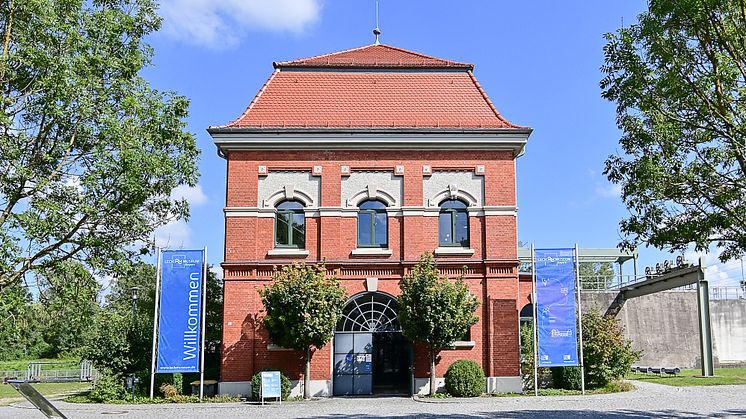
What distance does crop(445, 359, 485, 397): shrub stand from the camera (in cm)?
2286

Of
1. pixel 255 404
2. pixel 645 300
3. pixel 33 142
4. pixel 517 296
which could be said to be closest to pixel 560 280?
pixel 517 296

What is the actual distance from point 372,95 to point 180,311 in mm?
10219

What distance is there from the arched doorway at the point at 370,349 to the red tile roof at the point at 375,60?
8.98 metres

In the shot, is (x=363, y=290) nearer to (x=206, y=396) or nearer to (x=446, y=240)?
(x=446, y=240)

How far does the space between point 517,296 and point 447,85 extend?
27.5ft

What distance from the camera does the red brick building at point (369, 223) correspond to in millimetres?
23984

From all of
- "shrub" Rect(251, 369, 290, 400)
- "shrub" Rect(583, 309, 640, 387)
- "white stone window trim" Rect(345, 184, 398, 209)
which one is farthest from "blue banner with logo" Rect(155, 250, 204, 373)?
"shrub" Rect(583, 309, 640, 387)

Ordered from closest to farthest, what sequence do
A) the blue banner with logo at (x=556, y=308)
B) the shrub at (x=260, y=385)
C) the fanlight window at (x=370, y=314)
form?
the shrub at (x=260, y=385)
the blue banner with logo at (x=556, y=308)
the fanlight window at (x=370, y=314)

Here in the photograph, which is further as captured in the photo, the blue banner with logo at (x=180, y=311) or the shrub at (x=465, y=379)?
the blue banner with logo at (x=180, y=311)

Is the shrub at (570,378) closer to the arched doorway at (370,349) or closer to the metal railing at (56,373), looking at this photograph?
the arched doorway at (370,349)

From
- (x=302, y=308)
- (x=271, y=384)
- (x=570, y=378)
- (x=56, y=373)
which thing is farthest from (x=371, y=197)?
(x=56, y=373)

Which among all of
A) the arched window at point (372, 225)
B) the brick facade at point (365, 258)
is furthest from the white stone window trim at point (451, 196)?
the arched window at point (372, 225)

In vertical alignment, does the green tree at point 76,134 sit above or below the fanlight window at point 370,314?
above

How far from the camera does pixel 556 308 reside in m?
23.7
